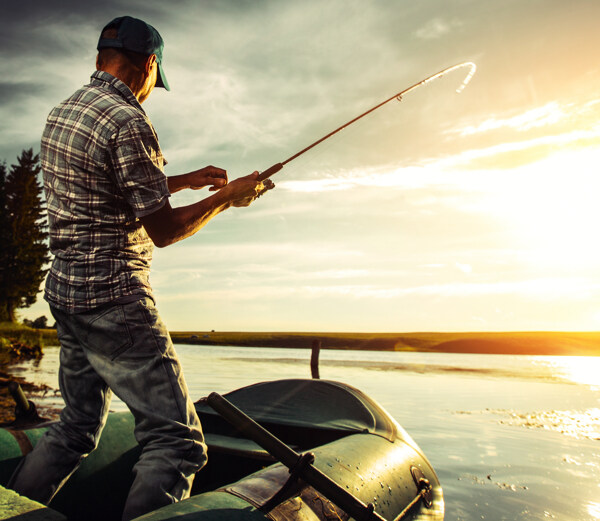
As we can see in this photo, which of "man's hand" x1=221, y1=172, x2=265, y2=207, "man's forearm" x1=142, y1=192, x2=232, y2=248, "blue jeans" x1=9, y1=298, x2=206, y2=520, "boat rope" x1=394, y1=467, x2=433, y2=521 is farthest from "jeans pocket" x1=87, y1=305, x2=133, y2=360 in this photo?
"boat rope" x1=394, y1=467, x2=433, y2=521

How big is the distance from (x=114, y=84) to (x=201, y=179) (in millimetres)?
653

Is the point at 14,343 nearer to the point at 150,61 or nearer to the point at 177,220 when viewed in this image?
the point at 150,61

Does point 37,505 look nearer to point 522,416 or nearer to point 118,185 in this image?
point 118,185

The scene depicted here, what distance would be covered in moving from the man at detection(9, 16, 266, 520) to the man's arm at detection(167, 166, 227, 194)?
1.59 ft

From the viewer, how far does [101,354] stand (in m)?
1.94

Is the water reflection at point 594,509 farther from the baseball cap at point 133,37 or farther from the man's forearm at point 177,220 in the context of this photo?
the baseball cap at point 133,37

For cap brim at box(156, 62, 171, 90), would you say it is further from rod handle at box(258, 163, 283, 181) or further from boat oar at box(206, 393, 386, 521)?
boat oar at box(206, 393, 386, 521)

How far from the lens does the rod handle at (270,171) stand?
2672mm

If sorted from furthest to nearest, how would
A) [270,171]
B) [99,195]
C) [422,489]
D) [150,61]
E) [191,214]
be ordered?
[422,489] → [270,171] → [150,61] → [191,214] → [99,195]

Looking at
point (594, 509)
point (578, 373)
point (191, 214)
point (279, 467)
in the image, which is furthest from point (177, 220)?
point (578, 373)

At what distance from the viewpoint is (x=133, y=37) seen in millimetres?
2107

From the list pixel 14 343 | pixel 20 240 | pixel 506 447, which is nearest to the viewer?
pixel 506 447

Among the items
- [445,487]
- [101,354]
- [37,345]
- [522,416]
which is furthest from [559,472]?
[37,345]

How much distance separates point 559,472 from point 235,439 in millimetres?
6464
